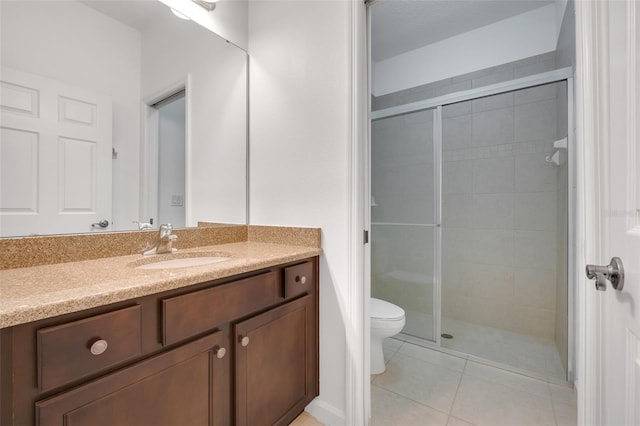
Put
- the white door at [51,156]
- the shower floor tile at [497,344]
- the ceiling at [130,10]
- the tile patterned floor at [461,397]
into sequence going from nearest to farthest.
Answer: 1. the white door at [51,156]
2. the ceiling at [130,10]
3. the tile patterned floor at [461,397]
4. the shower floor tile at [497,344]

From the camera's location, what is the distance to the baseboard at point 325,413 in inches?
52.3

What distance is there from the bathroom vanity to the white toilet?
1.77 ft

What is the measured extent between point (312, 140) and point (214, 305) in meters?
0.90

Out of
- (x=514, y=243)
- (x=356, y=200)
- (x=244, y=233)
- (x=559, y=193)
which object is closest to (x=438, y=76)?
(x=559, y=193)

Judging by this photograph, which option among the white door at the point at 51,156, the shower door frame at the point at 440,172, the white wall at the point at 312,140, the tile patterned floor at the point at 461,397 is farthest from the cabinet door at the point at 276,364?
the white door at the point at 51,156

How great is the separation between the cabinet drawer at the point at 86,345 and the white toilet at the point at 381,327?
4.38 feet

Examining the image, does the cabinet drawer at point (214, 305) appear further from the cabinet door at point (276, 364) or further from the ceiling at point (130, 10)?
the ceiling at point (130, 10)

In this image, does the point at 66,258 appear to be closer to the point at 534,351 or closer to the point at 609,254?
the point at 609,254

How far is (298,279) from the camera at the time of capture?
1.26 meters

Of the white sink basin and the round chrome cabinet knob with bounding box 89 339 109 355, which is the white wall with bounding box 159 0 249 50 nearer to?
the white sink basin

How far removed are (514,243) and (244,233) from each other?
2175mm

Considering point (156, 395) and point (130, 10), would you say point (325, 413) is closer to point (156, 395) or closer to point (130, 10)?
point (156, 395)

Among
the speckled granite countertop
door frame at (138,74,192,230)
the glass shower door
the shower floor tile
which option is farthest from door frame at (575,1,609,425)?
door frame at (138,74,192,230)

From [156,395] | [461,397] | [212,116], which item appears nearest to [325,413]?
[461,397]
